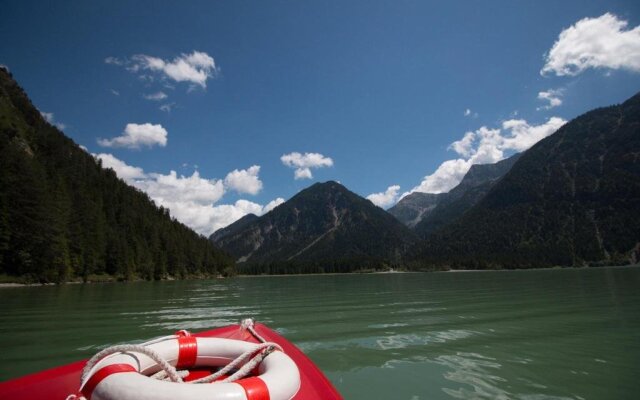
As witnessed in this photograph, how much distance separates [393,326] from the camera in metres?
13.8

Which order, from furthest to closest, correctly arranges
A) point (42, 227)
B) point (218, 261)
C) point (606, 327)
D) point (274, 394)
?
point (218, 261)
point (42, 227)
point (606, 327)
point (274, 394)

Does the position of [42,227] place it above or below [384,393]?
above

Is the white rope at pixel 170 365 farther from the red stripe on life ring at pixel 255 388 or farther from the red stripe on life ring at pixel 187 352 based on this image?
the red stripe on life ring at pixel 255 388

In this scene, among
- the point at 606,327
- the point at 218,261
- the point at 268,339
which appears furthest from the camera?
the point at 218,261

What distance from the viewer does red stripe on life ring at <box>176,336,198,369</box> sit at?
16.4 feet

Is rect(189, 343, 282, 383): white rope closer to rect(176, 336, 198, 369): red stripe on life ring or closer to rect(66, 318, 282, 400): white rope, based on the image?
rect(66, 318, 282, 400): white rope

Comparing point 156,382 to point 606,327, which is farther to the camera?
point 606,327

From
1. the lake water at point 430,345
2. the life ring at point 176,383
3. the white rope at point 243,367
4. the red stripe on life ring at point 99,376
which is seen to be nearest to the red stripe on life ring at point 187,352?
the life ring at point 176,383

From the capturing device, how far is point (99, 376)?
338 centimetres

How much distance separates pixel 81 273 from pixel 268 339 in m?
66.6

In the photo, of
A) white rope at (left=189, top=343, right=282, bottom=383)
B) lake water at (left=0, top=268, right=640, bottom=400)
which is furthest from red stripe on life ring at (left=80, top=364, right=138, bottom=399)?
lake water at (left=0, top=268, right=640, bottom=400)

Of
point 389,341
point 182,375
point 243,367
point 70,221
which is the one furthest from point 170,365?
point 70,221

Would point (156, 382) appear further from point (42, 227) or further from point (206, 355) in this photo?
point (42, 227)

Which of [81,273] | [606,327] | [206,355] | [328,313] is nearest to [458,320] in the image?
[606,327]
